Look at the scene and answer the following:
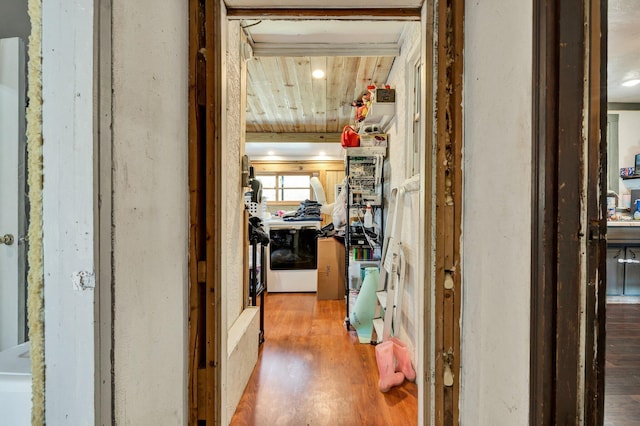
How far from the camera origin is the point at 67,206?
2.12ft

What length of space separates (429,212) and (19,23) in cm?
196

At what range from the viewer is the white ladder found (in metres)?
2.38

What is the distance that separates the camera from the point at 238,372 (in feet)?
6.16

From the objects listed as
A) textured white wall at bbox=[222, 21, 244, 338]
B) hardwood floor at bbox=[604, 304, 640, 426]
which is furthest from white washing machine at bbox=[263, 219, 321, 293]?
hardwood floor at bbox=[604, 304, 640, 426]

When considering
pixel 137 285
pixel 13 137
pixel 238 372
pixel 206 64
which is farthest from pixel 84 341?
pixel 238 372

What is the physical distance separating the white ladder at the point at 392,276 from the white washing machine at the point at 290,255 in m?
1.78

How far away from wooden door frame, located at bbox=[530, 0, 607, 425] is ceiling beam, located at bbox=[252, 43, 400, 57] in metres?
2.01

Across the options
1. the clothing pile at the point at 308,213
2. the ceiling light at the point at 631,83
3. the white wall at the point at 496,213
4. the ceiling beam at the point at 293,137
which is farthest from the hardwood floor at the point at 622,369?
the ceiling beam at the point at 293,137

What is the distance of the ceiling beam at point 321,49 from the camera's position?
2564 mm

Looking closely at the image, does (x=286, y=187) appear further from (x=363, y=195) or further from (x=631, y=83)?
(x=631, y=83)

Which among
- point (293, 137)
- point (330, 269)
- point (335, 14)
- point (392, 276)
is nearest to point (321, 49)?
point (335, 14)

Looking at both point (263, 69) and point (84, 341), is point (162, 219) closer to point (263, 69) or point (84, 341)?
point (84, 341)

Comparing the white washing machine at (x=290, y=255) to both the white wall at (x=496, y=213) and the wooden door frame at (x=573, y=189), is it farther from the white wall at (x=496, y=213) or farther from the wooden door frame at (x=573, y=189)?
the wooden door frame at (x=573, y=189)

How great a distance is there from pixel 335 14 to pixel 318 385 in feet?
6.71
